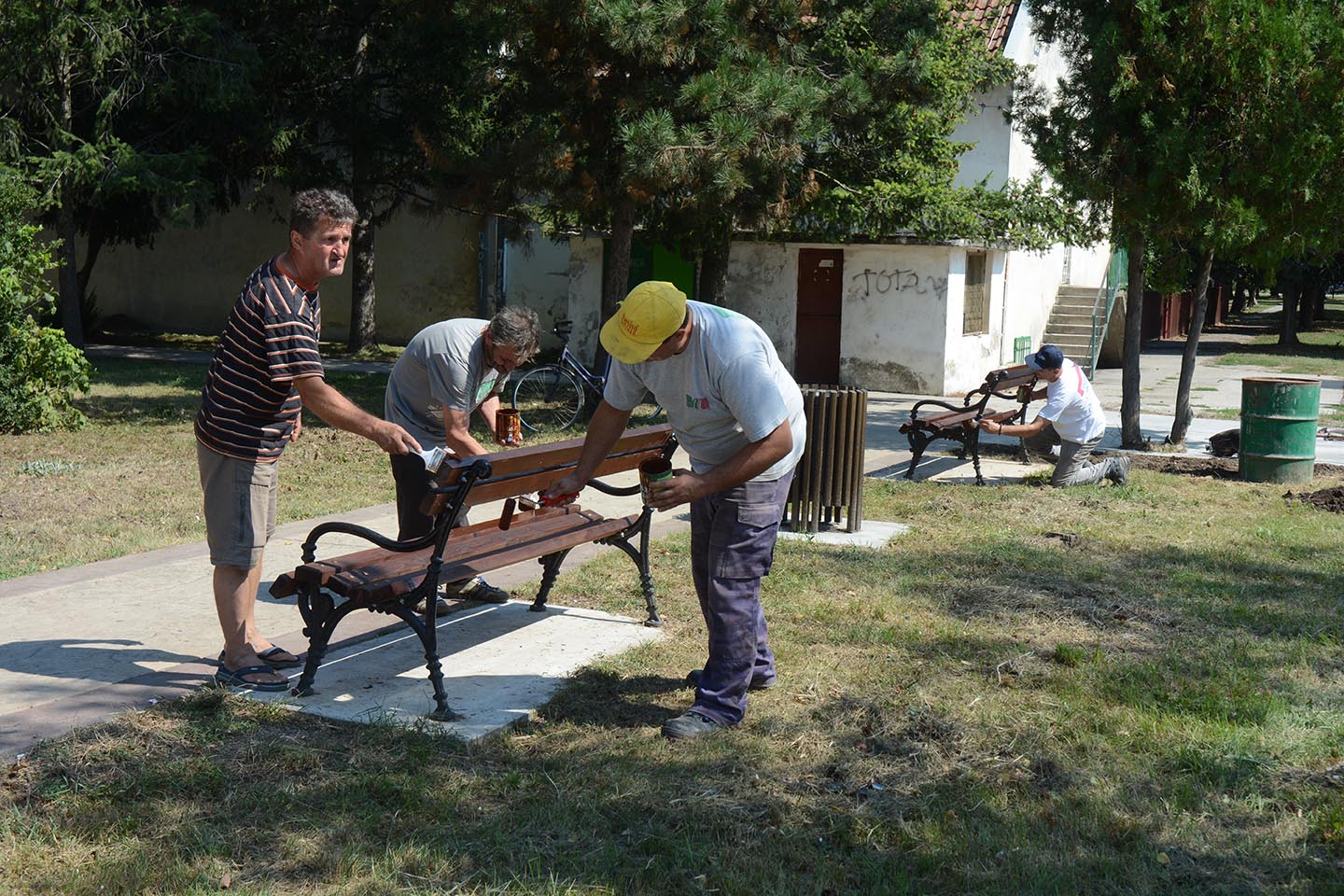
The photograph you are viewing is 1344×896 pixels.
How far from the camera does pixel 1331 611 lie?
6.49 m

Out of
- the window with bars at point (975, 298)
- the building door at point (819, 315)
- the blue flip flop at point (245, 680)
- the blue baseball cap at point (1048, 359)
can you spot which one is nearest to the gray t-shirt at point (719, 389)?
the blue flip flop at point (245, 680)

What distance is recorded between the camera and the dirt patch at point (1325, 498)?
970 centimetres

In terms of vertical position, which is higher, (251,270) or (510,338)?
(251,270)

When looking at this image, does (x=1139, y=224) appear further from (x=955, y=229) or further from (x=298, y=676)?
(x=298, y=676)

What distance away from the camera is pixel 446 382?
5.64m

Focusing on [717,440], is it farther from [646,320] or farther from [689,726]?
[689,726]

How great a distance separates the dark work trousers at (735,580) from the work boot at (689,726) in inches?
1.0

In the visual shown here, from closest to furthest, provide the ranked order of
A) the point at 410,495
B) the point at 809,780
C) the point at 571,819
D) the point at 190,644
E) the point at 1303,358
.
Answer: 1. the point at 571,819
2. the point at 809,780
3. the point at 190,644
4. the point at 410,495
5. the point at 1303,358

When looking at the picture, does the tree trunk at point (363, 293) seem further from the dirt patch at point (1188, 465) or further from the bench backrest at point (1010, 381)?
the bench backrest at point (1010, 381)

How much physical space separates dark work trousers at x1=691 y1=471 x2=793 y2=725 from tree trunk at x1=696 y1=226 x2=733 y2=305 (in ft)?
43.6

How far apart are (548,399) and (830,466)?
277 inches

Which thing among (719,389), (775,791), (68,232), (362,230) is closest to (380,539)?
(719,389)

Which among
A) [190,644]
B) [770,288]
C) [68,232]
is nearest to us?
[190,644]

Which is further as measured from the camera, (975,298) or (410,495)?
(975,298)
